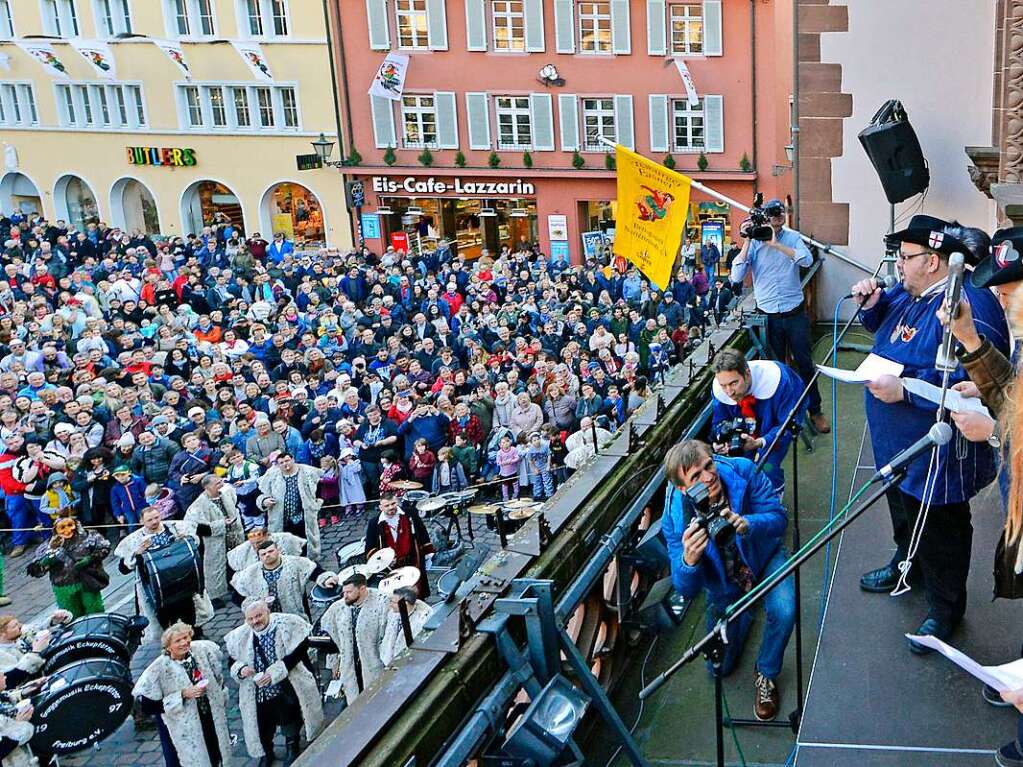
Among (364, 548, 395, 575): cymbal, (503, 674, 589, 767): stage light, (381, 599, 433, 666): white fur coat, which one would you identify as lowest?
(364, 548, 395, 575): cymbal

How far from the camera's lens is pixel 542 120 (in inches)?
1211

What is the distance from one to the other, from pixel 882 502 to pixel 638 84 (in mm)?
24632

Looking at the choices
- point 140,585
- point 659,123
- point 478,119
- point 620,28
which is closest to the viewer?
point 140,585

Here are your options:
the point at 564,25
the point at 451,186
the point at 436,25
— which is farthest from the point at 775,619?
the point at 436,25

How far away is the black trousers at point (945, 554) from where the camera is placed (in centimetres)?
472

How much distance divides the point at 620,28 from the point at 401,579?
22.8 meters

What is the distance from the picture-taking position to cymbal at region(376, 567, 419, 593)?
9.27m

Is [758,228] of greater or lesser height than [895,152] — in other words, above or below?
below

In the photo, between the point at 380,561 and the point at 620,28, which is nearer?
the point at 380,561

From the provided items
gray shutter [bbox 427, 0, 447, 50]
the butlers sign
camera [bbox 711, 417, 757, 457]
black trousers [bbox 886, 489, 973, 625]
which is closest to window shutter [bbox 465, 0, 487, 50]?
gray shutter [bbox 427, 0, 447, 50]

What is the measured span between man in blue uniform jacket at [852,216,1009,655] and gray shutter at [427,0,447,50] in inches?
1096

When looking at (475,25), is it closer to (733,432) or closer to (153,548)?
(153,548)

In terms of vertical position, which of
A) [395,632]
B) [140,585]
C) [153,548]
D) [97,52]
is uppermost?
[97,52]

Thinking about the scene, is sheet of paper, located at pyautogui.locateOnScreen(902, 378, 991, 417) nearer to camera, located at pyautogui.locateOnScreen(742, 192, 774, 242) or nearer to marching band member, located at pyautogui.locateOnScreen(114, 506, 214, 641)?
camera, located at pyautogui.locateOnScreen(742, 192, 774, 242)
